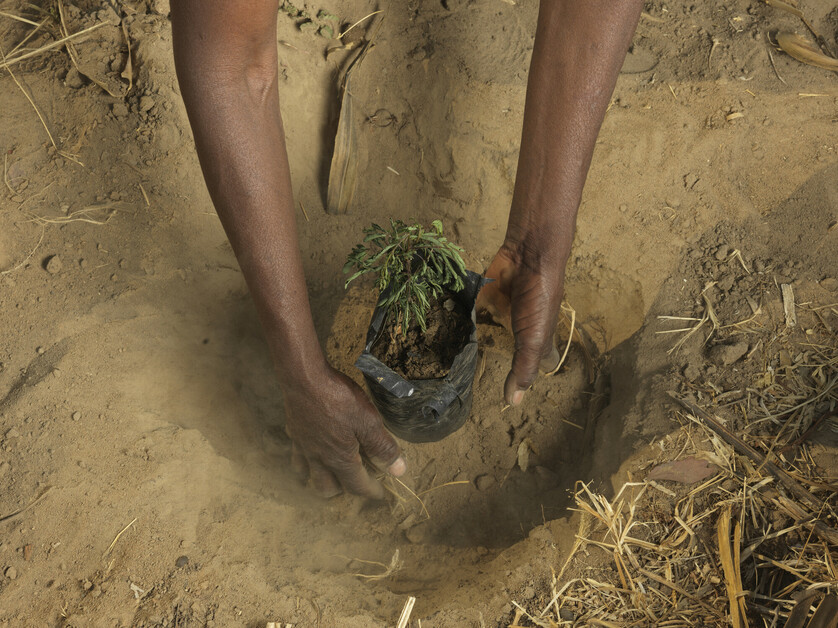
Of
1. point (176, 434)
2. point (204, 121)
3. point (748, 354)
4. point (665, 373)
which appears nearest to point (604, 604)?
point (665, 373)

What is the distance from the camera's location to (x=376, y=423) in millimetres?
2357

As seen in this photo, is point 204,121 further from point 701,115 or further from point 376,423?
point 701,115

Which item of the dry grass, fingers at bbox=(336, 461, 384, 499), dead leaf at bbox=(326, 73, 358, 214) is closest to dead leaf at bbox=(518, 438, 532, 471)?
the dry grass

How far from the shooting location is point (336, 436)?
7.55ft

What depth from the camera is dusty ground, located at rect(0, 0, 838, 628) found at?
2.17 metres

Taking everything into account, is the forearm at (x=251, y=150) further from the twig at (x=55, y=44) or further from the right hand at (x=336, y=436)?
the twig at (x=55, y=44)

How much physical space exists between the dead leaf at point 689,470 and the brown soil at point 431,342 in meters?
0.85

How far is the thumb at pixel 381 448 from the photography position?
2.36m

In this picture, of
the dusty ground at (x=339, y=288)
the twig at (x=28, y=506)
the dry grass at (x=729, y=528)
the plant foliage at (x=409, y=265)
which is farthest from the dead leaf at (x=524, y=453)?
the twig at (x=28, y=506)

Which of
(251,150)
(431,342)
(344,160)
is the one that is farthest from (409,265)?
(344,160)

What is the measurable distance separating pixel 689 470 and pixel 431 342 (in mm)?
1016

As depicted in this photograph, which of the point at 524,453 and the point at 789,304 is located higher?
the point at 789,304

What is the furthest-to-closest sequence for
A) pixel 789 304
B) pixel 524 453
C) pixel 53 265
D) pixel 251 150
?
pixel 524 453
pixel 53 265
pixel 789 304
pixel 251 150

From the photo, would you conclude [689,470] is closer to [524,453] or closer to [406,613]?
[524,453]
